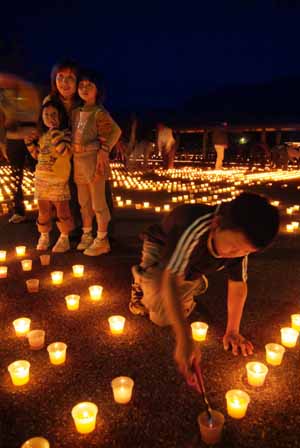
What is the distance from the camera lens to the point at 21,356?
10.4ft

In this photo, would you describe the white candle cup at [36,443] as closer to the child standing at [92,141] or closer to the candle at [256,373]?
the candle at [256,373]

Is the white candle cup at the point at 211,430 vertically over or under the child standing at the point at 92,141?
under

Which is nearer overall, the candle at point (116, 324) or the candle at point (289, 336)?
the candle at point (289, 336)

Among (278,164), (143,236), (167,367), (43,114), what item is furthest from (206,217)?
(278,164)

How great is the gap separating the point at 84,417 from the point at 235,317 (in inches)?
55.6

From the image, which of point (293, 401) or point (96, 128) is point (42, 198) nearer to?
point (96, 128)

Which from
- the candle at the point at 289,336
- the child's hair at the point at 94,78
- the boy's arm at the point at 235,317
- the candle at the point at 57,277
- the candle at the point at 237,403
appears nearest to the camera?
the candle at the point at 237,403

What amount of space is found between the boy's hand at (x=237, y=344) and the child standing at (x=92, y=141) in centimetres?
272

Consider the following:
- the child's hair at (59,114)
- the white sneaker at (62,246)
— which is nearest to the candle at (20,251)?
the white sneaker at (62,246)

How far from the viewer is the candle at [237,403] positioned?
250 cm

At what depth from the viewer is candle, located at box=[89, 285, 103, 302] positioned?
4.18m

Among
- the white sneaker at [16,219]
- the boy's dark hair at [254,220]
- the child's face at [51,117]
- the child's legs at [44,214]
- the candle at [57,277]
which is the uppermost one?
the child's face at [51,117]

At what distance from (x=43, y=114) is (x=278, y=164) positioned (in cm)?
1971

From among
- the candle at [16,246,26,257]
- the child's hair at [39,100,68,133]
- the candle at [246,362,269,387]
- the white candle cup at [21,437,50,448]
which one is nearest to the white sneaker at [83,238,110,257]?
the candle at [16,246,26,257]
